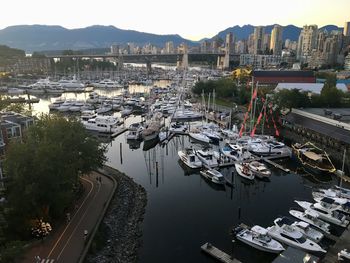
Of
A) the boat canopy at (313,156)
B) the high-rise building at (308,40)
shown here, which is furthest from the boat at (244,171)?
the high-rise building at (308,40)

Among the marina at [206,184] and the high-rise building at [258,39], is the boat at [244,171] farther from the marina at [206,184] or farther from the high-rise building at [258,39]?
the high-rise building at [258,39]

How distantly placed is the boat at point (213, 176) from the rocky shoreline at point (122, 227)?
591 centimetres

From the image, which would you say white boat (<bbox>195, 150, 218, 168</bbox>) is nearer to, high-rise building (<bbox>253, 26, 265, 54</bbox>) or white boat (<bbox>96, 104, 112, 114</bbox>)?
white boat (<bbox>96, 104, 112, 114</bbox>)

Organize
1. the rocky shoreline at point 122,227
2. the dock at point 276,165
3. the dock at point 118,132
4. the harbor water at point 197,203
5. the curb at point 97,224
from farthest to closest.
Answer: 1. the dock at point 118,132
2. the dock at point 276,165
3. the harbor water at point 197,203
4. the rocky shoreline at point 122,227
5. the curb at point 97,224

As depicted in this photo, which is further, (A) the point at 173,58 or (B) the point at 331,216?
(A) the point at 173,58

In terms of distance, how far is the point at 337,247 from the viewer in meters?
15.6

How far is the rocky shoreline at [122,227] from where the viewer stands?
15.7 metres

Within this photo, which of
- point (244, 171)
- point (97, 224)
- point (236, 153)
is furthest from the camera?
point (236, 153)

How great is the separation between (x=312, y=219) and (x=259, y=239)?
183 inches

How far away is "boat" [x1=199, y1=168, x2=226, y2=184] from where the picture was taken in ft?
82.2

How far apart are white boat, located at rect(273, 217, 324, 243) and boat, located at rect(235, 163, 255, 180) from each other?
298 inches

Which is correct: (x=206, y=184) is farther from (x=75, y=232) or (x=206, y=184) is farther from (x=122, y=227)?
(x=75, y=232)

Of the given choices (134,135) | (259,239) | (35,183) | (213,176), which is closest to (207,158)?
(213,176)

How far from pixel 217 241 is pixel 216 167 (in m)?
11.5
